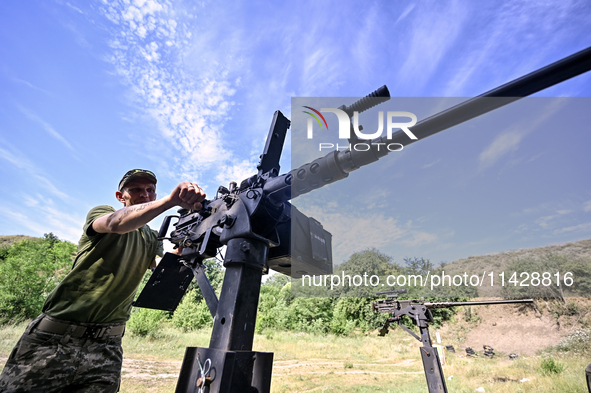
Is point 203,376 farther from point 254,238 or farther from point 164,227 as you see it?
point 164,227

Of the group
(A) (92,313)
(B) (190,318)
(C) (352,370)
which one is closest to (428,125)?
(A) (92,313)

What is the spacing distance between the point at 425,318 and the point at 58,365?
8225mm

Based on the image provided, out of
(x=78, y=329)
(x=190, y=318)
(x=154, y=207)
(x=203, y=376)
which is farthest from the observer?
(x=190, y=318)

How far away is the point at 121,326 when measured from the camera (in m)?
3.25

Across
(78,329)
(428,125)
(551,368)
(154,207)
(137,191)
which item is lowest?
(551,368)

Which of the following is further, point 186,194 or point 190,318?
point 190,318

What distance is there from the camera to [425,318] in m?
7.71

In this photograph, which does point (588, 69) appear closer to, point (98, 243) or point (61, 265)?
point (98, 243)

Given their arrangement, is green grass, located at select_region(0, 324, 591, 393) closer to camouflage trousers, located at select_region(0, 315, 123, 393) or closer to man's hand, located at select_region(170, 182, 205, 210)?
camouflage trousers, located at select_region(0, 315, 123, 393)

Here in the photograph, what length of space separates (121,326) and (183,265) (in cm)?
104

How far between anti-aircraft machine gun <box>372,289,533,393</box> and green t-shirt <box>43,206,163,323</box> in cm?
692

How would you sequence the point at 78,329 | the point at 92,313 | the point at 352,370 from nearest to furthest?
the point at 78,329 → the point at 92,313 → the point at 352,370

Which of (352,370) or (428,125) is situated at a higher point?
(428,125)

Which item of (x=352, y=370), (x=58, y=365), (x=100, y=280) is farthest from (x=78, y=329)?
(x=352, y=370)
